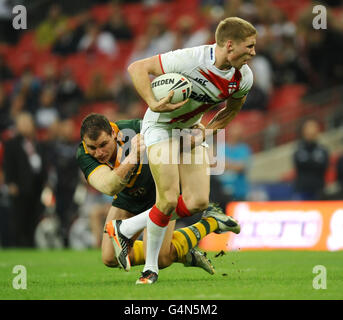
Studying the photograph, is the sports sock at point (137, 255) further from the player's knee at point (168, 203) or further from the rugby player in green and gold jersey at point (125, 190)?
the player's knee at point (168, 203)

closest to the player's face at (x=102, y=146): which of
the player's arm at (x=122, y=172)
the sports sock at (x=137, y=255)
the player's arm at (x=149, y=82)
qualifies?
the player's arm at (x=122, y=172)

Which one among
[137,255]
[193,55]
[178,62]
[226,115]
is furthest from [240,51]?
[137,255]

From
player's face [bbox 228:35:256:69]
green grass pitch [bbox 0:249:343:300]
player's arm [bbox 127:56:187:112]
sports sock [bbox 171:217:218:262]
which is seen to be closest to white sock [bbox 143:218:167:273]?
green grass pitch [bbox 0:249:343:300]

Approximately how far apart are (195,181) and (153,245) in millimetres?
721

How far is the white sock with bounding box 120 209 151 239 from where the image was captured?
6.71m

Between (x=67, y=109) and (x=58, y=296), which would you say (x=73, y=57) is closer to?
(x=67, y=109)

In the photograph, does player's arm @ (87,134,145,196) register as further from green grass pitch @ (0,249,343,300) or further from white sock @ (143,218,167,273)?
green grass pitch @ (0,249,343,300)

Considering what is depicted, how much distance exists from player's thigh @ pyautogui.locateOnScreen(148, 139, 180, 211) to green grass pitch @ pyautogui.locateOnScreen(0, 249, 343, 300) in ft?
2.56

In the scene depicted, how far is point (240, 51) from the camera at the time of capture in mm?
6129

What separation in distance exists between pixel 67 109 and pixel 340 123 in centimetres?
635

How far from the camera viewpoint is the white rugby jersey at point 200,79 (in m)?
6.28

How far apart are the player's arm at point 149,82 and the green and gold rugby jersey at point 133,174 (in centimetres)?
75

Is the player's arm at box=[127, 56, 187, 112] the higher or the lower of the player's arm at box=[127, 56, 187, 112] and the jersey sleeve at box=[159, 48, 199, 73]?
the lower

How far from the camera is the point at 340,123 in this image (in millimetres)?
14281
